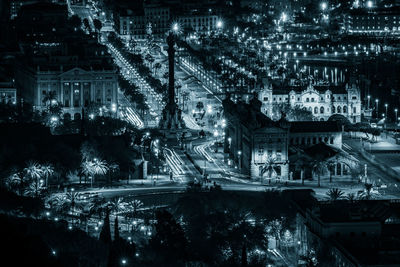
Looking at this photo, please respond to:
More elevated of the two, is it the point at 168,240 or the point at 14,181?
the point at 14,181

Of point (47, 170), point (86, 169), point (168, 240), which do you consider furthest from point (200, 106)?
point (168, 240)

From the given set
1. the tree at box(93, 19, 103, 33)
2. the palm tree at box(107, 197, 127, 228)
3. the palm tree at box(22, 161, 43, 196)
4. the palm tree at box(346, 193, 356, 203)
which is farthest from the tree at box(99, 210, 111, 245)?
the tree at box(93, 19, 103, 33)

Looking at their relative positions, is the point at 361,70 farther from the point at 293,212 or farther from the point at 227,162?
the point at 293,212

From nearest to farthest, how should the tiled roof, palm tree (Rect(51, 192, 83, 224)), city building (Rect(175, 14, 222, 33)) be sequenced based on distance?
1. palm tree (Rect(51, 192, 83, 224))
2. the tiled roof
3. city building (Rect(175, 14, 222, 33))

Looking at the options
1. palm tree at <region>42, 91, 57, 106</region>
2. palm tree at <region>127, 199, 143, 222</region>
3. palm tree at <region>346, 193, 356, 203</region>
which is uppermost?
palm tree at <region>42, 91, 57, 106</region>

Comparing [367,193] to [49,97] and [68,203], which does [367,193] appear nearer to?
[68,203]

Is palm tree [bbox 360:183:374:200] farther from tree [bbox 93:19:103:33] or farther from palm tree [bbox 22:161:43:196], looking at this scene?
tree [bbox 93:19:103:33]

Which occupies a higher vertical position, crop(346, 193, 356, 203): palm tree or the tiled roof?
the tiled roof

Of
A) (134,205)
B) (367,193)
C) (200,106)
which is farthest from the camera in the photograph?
(200,106)

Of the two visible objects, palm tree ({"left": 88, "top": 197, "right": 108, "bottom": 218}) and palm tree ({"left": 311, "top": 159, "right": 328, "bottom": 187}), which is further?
palm tree ({"left": 311, "top": 159, "right": 328, "bottom": 187})

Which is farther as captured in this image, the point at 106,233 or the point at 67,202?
the point at 67,202
